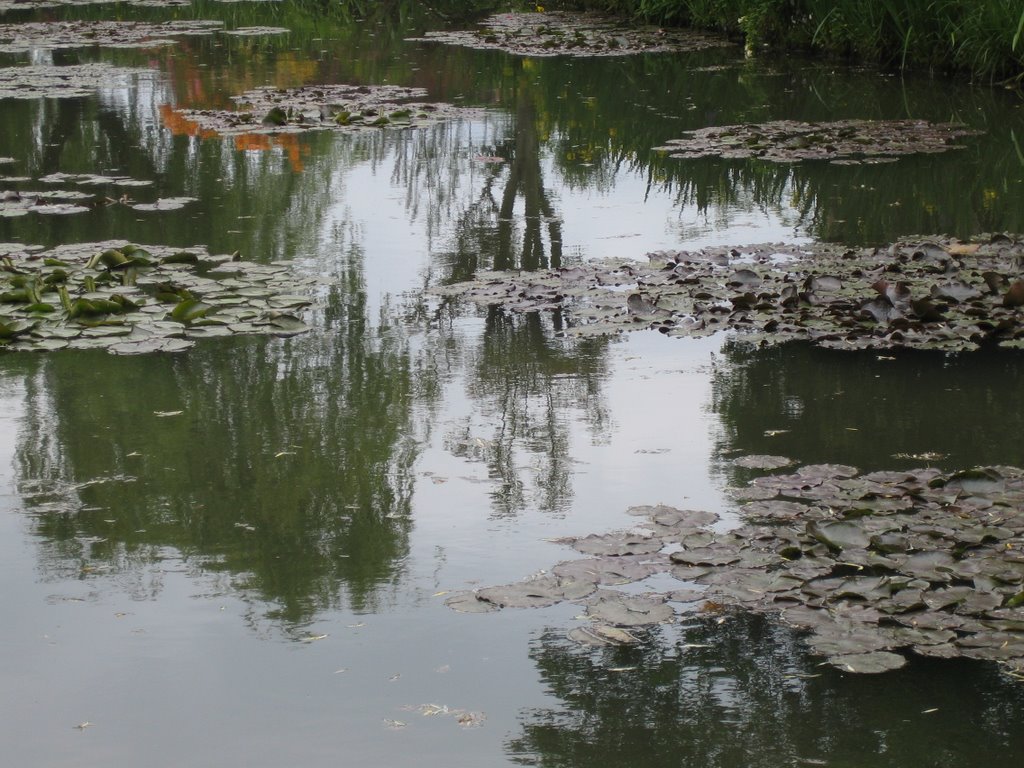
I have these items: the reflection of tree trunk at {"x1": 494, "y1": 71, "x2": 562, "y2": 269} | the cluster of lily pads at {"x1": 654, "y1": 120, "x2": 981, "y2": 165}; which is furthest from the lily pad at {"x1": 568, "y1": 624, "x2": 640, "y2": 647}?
the cluster of lily pads at {"x1": 654, "y1": 120, "x2": 981, "y2": 165}

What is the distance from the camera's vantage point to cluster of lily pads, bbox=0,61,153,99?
37.3 feet

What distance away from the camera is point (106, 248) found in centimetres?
603

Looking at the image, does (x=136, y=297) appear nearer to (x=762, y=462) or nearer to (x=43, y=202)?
(x=43, y=202)

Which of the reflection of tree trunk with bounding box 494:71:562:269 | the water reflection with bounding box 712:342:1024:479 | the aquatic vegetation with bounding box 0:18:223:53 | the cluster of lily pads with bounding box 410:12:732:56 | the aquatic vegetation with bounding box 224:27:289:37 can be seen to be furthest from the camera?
the aquatic vegetation with bounding box 224:27:289:37

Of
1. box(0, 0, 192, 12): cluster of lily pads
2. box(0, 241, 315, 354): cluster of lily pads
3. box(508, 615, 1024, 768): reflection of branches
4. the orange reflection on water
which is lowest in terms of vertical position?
box(508, 615, 1024, 768): reflection of branches

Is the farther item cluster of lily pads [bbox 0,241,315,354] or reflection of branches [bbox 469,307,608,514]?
cluster of lily pads [bbox 0,241,315,354]

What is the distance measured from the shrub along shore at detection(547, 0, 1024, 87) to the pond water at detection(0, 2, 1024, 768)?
2330 millimetres

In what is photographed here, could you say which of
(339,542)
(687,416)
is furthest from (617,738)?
(687,416)

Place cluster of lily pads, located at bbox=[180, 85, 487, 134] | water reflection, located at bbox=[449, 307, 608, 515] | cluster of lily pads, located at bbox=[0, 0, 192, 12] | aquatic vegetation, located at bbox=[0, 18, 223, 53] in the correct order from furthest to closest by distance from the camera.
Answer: cluster of lily pads, located at bbox=[0, 0, 192, 12] < aquatic vegetation, located at bbox=[0, 18, 223, 53] < cluster of lily pads, located at bbox=[180, 85, 487, 134] < water reflection, located at bbox=[449, 307, 608, 515]

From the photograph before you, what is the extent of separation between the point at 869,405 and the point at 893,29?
837 cm

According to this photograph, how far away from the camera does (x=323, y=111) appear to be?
1004 cm

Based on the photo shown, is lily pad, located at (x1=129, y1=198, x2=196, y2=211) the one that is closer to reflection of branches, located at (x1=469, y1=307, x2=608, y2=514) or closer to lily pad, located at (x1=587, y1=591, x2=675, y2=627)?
reflection of branches, located at (x1=469, y1=307, x2=608, y2=514)

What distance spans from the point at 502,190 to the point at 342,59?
7.29m

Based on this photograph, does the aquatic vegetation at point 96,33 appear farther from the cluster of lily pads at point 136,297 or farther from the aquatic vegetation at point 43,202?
the cluster of lily pads at point 136,297
